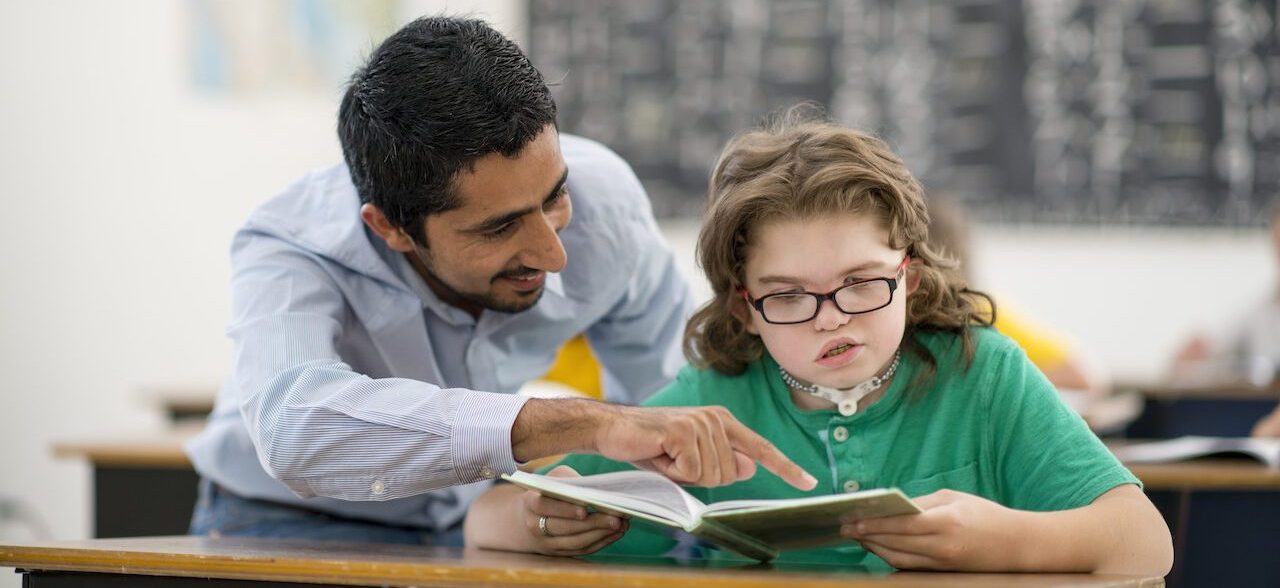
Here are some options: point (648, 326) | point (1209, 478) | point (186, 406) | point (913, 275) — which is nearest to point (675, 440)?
point (913, 275)

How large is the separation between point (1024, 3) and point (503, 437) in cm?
390

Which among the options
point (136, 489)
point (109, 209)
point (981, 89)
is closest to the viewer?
point (136, 489)

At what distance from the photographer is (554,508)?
1.36 m

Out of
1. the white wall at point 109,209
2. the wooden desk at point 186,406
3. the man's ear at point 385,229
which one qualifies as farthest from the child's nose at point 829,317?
the white wall at point 109,209

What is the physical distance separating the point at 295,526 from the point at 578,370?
27.5 inches

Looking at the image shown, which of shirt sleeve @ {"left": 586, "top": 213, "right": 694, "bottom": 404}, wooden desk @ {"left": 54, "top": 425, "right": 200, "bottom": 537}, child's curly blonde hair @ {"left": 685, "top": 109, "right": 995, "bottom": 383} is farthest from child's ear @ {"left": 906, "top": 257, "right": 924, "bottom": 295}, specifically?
wooden desk @ {"left": 54, "top": 425, "right": 200, "bottom": 537}

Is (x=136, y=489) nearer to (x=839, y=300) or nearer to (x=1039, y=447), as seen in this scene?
(x=839, y=300)

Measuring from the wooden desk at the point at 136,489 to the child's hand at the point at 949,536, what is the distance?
5.77 feet

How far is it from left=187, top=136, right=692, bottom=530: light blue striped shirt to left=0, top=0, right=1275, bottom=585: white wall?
2.76 m

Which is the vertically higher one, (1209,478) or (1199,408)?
(1209,478)

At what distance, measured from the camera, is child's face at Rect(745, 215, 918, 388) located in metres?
1.39

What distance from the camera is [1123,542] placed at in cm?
123

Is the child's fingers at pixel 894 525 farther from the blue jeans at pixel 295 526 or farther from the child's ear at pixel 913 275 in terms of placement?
the blue jeans at pixel 295 526

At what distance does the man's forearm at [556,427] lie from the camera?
4.24 feet
